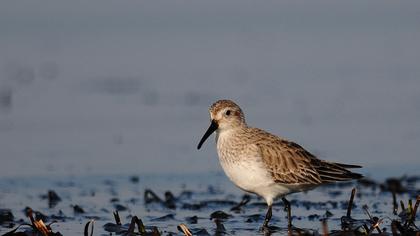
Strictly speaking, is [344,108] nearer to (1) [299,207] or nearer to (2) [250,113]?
(2) [250,113]

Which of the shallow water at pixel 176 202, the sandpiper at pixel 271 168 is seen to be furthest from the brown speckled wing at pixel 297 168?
the shallow water at pixel 176 202

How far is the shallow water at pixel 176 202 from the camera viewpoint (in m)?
9.25

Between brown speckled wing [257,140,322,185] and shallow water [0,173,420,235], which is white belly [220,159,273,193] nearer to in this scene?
brown speckled wing [257,140,322,185]

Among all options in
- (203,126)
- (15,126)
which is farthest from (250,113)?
(15,126)

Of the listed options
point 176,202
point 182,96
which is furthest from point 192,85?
point 176,202

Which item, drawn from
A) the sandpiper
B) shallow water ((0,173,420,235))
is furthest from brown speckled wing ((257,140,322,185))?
shallow water ((0,173,420,235))

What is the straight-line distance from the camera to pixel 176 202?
1045 cm

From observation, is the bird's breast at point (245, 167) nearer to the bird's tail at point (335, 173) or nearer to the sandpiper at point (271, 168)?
the sandpiper at point (271, 168)

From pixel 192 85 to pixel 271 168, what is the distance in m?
6.27

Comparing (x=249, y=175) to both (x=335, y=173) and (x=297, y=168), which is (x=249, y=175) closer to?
(x=297, y=168)

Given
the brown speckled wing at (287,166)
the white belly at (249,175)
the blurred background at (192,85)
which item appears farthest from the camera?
the blurred background at (192,85)

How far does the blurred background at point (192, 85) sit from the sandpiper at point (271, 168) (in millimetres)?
2553

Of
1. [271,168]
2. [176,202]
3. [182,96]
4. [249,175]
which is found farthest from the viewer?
[182,96]

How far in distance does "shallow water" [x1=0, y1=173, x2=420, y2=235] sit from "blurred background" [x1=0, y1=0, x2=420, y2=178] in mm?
488
